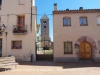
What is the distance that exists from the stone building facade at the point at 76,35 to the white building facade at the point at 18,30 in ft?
9.72

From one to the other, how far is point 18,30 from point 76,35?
22.0 feet

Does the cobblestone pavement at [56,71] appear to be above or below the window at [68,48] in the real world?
below

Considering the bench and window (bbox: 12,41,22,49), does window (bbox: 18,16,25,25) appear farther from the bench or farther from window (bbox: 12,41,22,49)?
the bench

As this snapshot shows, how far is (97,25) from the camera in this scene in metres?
13.0

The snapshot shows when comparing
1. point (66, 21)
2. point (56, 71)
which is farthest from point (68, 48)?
point (56, 71)

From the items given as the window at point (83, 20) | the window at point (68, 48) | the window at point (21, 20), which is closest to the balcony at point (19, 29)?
the window at point (21, 20)

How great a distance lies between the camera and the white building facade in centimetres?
1360

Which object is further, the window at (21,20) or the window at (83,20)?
the window at (21,20)

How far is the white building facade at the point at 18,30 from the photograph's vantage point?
44.6 feet

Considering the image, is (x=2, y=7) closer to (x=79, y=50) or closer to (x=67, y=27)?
(x=67, y=27)

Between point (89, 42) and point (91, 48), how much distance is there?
777mm

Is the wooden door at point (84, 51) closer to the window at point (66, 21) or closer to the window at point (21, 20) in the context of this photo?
the window at point (66, 21)

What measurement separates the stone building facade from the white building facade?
9.72ft

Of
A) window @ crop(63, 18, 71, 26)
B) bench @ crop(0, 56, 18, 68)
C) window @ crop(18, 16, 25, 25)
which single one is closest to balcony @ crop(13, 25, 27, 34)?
window @ crop(18, 16, 25, 25)
